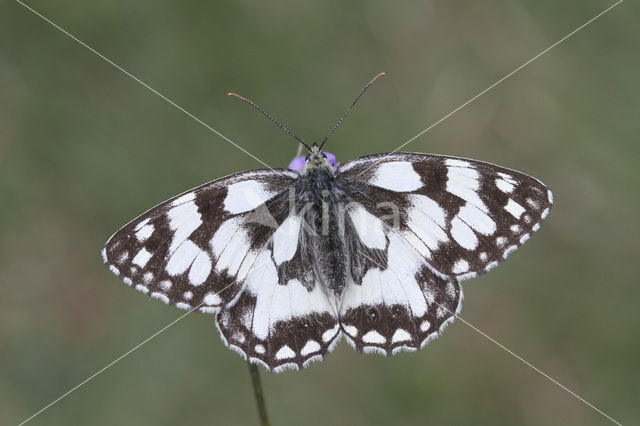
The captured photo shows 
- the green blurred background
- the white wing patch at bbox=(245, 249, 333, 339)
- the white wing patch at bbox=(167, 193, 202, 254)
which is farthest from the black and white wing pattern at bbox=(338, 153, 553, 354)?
the green blurred background

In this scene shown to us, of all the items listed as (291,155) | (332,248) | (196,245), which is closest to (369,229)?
(332,248)

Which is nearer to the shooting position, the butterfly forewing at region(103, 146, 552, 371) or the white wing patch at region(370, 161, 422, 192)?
the butterfly forewing at region(103, 146, 552, 371)

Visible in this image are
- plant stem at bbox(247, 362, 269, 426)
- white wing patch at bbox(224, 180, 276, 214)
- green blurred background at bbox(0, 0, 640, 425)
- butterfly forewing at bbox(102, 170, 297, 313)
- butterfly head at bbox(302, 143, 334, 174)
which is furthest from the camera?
green blurred background at bbox(0, 0, 640, 425)

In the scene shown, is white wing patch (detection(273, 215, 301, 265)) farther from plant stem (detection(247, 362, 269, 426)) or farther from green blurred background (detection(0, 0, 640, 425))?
green blurred background (detection(0, 0, 640, 425))

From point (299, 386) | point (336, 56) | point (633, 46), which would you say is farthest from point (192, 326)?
point (633, 46)

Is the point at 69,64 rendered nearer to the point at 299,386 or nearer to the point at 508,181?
the point at 299,386

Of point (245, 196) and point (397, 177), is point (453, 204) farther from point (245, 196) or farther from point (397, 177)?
point (245, 196)
